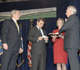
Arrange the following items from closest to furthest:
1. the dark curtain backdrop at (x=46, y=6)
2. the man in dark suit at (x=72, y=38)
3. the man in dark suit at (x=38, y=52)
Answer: the man in dark suit at (x=72, y=38)
the man in dark suit at (x=38, y=52)
the dark curtain backdrop at (x=46, y=6)

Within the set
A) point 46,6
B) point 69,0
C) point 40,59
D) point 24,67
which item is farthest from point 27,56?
point 69,0

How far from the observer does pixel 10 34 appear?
3.04m

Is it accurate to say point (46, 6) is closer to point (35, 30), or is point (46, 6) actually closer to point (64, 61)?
point (35, 30)

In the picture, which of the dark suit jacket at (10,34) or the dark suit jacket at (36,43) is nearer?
the dark suit jacket at (10,34)

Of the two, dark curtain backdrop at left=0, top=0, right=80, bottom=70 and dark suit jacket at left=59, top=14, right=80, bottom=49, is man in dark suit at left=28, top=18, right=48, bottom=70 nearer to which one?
dark suit jacket at left=59, top=14, right=80, bottom=49

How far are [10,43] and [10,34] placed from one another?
191mm

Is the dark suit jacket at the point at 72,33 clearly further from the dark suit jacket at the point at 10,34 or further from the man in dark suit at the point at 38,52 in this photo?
the dark suit jacket at the point at 10,34

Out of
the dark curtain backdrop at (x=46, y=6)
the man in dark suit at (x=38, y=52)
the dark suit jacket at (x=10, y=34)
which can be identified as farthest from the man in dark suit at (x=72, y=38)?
the dark curtain backdrop at (x=46, y=6)

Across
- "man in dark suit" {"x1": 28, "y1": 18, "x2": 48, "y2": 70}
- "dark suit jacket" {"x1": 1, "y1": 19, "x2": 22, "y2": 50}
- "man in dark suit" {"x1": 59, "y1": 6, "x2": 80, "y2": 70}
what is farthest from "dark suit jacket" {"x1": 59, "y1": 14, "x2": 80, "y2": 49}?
"dark suit jacket" {"x1": 1, "y1": 19, "x2": 22, "y2": 50}

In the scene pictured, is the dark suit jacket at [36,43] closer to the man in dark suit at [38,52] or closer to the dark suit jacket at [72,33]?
the man in dark suit at [38,52]

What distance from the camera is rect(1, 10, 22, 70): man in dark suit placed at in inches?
114

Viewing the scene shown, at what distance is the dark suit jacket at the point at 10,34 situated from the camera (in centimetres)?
297

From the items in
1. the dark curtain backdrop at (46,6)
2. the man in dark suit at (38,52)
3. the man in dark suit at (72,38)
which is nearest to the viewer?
the man in dark suit at (72,38)

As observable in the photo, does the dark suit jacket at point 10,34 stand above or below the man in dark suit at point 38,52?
above
